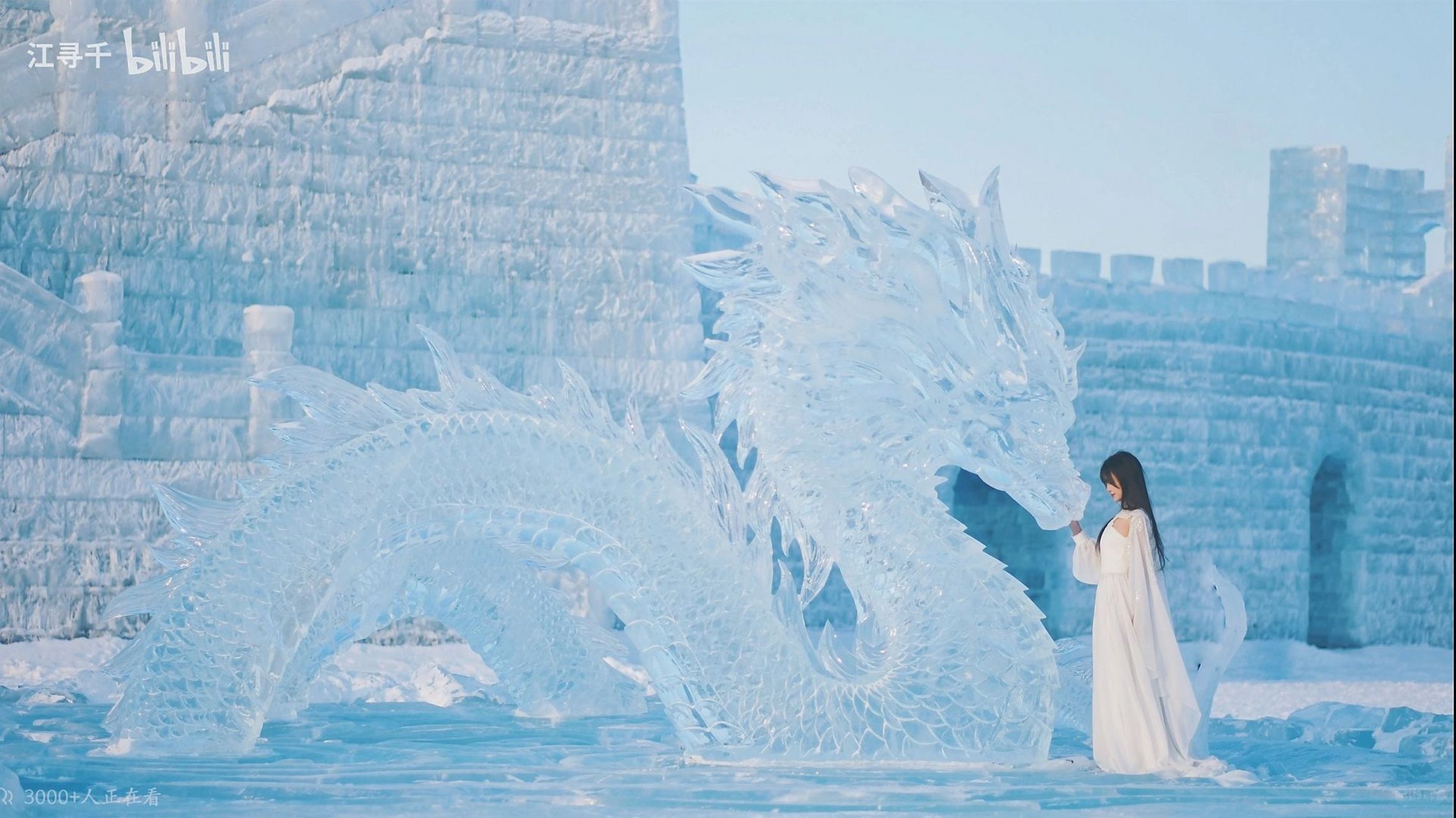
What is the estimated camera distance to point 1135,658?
3.19 meters

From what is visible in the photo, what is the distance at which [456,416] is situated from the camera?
3.18 meters

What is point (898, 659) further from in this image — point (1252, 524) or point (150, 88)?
point (1252, 524)

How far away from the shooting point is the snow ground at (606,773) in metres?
2.79

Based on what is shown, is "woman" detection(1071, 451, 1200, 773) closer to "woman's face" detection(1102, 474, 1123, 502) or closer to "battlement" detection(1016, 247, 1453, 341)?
"woman's face" detection(1102, 474, 1123, 502)

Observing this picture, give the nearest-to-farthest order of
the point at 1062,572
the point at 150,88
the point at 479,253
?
1. the point at 150,88
2. the point at 479,253
3. the point at 1062,572

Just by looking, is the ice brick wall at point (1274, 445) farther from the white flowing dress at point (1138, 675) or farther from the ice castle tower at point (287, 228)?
the white flowing dress at point (1138, 675)

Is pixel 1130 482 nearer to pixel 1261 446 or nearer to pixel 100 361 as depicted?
pixel 100 361

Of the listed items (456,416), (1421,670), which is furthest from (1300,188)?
(456,416)

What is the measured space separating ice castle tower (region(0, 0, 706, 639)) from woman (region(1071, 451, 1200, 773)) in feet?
11.1

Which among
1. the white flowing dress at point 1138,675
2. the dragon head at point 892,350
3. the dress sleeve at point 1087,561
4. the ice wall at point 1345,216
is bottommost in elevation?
the white flowing dress at point 1138,675

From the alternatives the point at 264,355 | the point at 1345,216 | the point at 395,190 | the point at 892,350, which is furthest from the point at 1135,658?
the point at 1345,216

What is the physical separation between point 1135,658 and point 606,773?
109cm

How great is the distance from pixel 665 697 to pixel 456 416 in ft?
2.37

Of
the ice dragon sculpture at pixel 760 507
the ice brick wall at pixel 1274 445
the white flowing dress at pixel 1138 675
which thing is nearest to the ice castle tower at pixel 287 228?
the ice brick wall at pixel 1274 445
